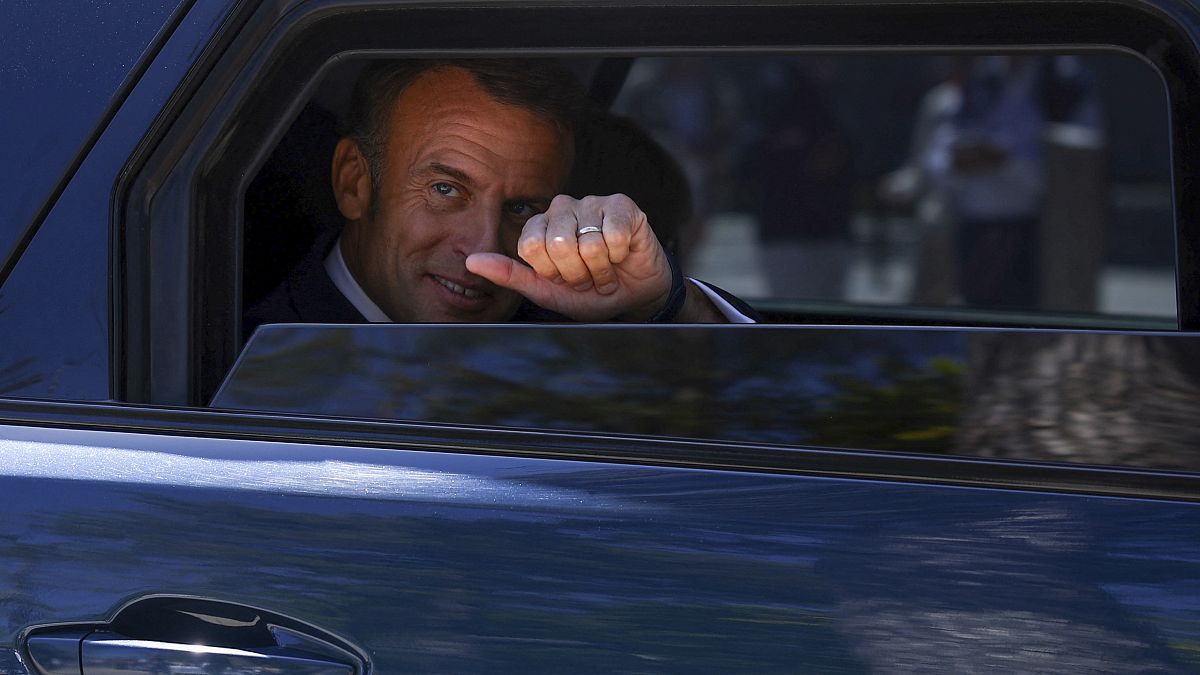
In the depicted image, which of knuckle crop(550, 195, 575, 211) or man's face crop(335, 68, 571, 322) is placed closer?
knuckle crop(550, 195, 575, 211)

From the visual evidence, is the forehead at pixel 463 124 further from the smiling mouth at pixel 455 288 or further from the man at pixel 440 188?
the smiling mouth at pixel 455 288

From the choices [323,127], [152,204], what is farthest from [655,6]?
[323,127]

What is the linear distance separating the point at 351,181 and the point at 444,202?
0.16 metres

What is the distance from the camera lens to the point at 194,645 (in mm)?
1210

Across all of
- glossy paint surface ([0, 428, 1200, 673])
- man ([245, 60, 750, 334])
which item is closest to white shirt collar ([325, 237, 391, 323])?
man ([245, 60, 750, 334])

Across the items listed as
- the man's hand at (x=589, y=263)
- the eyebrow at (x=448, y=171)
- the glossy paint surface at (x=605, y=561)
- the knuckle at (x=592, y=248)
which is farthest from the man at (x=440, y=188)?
the glossy paint surface at (x=605, y=561)

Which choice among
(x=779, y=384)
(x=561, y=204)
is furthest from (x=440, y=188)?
(x=779, y=384)

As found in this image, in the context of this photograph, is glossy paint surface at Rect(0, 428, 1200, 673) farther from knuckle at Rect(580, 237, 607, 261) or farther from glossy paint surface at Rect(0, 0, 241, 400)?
knuckle at Rect(580, 237, 607, 261)

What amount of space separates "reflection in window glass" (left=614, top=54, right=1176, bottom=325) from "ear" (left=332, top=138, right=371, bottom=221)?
335 centimetres

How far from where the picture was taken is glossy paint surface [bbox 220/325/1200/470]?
1215 mm

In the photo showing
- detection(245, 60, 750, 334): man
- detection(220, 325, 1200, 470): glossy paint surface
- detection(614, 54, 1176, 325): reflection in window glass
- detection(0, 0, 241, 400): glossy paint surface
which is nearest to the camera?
detection(220, 325, 1200, 470): glossy paint surface

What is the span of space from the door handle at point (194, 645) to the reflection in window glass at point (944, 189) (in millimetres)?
4373

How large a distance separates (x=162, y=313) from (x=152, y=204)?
11 centimetres

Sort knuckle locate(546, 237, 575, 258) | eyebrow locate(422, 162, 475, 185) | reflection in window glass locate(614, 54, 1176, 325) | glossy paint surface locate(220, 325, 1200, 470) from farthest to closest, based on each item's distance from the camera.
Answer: reflection in window glass locate(614, 54, 1176, 325) < eyebrow locate(422, 162, 475, 185) < knuckle locate(546, 237, 575, 258) < glossy paint surface locate(220, 325, 1200, 470)
